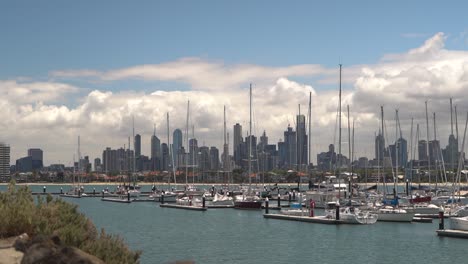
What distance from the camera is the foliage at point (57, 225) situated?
19.1m

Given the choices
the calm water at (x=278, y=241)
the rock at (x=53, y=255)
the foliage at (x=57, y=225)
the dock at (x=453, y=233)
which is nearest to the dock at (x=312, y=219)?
the calm water at (x=278, y=241)

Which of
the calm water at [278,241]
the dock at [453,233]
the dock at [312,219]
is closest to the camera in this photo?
the calm water at [278,241]

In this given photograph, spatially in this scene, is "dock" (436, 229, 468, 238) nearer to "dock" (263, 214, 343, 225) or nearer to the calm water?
the calm water

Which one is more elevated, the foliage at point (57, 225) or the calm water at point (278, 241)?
the foliage at point (57, 225)

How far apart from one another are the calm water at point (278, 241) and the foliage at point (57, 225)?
2140 centimetres

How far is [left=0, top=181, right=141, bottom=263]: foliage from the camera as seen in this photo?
62.8 feet

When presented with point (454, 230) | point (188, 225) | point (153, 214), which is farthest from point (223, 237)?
point (153, 214)

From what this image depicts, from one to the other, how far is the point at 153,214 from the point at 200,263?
4949 centimetres

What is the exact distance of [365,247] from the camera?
52000 mm

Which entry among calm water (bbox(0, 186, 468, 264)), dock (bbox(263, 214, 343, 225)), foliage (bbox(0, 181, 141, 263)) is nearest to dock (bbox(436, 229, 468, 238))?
calm water (bbox(0, 186, 468, 264))

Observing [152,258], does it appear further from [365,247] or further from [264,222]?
[264,222]

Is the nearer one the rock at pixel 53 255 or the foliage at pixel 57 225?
the rock at pixel 53 255

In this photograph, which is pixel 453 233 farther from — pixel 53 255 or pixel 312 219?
pixel 53 255

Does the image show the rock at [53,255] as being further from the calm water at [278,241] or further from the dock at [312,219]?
the dock at [312,219]
